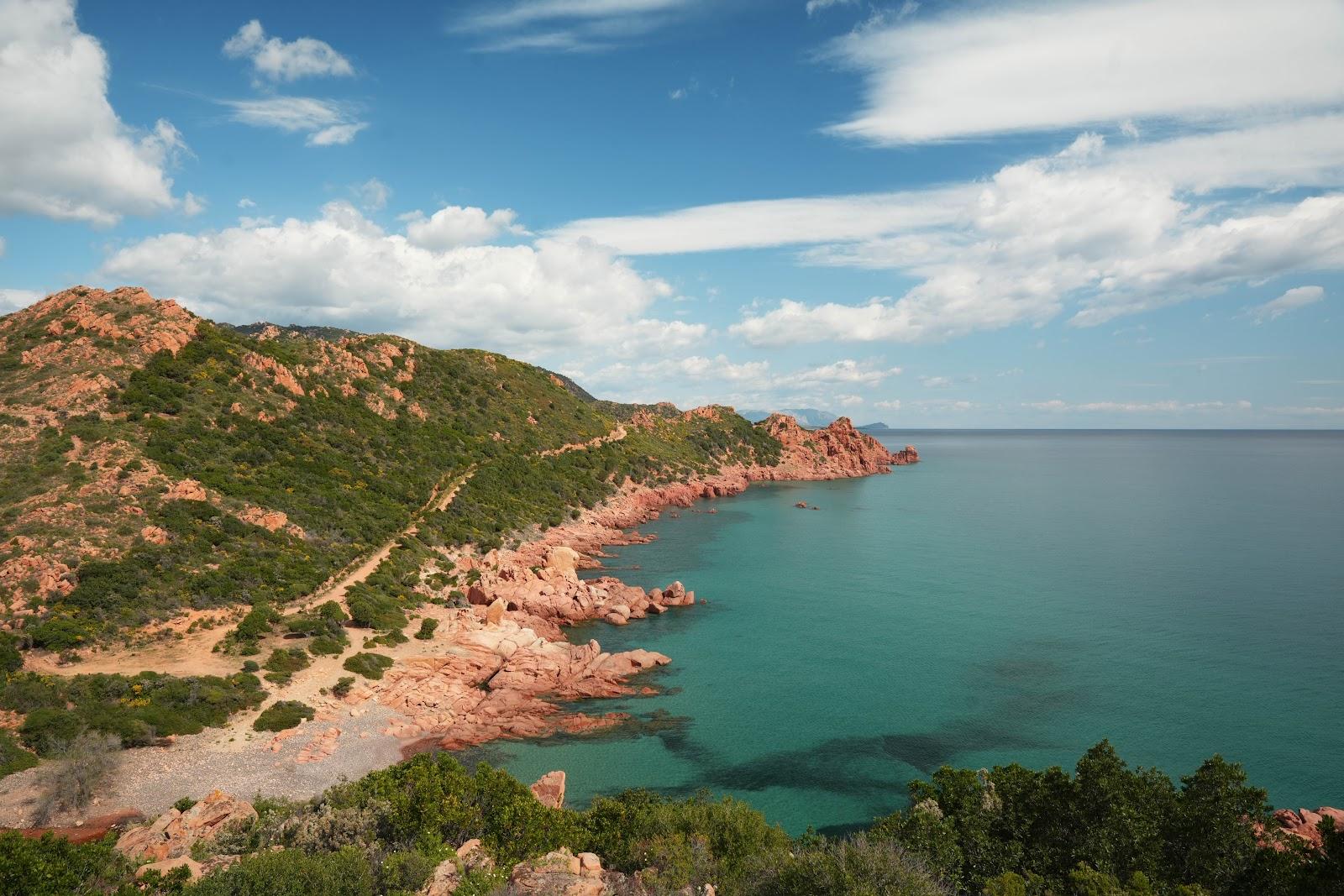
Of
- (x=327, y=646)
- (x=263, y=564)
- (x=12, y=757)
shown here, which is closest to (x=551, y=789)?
(x=327, y=646)

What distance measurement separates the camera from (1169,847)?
22844 millimetres

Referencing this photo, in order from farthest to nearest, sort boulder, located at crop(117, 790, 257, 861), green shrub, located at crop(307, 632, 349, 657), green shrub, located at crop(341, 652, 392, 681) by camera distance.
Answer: green shrub, located at crop(307, 632, 349, 657), green shrub, located at crop(341, 652, 392, 681), boulder, located at crop(117, 790, 257, 861)

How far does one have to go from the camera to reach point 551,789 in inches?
1169

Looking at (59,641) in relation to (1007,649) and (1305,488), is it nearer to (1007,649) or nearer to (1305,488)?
(1007,649)

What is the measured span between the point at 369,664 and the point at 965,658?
136 feet

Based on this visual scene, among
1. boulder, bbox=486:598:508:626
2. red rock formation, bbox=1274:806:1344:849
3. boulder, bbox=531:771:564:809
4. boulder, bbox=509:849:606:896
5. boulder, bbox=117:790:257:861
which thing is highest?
boulder, bbox=486:598:508:626

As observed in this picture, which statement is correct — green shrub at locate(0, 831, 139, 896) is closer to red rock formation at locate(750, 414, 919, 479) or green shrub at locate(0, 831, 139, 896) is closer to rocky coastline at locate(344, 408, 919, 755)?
rocky coastline at locate(344, 408, 919, 755)

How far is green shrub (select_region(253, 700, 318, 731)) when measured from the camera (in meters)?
34.9

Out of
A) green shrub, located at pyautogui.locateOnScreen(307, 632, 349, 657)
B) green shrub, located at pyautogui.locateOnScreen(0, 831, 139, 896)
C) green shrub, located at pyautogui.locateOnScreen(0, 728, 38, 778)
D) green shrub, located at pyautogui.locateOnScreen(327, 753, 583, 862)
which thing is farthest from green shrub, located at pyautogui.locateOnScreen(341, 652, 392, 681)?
green shrub, located at pyautogui.locateOnScreen(0, 831, 139, 896)

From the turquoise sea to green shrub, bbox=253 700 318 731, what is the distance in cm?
979

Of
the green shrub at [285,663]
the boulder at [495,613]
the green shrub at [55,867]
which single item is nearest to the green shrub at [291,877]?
the green shrub at [55,867]

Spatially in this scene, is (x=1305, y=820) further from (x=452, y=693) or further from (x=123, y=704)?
(x=123, y=704)

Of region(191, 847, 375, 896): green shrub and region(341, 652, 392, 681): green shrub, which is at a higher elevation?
region(191, 847, 375, 896): green shrub

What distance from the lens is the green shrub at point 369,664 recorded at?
137 feet
